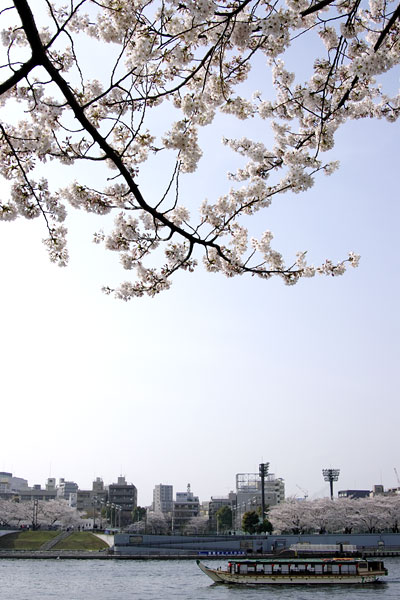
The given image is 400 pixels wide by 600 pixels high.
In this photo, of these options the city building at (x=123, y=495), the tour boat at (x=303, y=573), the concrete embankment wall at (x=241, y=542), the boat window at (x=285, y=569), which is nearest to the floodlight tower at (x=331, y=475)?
the concrete embankment wall at (x=241, y=542)

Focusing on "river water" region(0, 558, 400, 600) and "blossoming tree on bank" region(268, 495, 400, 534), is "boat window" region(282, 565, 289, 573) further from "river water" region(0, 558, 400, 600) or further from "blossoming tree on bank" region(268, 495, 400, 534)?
"blossoming tree on bank" region(268, 495, 400, 534)

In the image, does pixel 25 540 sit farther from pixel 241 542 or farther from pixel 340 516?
pixel 340 516

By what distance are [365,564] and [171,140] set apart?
147ft

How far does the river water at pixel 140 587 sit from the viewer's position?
121ft

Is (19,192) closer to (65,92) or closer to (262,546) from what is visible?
(65,92)

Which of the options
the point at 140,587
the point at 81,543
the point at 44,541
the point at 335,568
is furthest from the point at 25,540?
the point at 335,568

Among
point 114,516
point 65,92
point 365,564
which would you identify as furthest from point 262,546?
point 65,92

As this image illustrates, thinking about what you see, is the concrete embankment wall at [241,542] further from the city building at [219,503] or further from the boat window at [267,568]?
the city building at [219,503]

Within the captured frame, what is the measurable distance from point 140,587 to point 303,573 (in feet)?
38.5

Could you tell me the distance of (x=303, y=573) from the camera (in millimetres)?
43156

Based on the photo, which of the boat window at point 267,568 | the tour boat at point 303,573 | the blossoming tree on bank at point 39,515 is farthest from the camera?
the blossoming tree on bank at point 39,515

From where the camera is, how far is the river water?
121ft

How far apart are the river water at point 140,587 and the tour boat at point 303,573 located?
1025 millimetres

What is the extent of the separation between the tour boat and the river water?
1025mm
